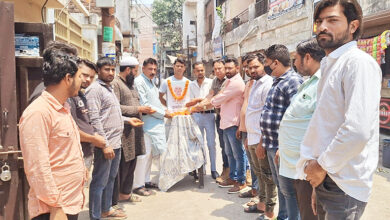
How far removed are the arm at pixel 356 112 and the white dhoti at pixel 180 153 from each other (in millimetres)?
3564

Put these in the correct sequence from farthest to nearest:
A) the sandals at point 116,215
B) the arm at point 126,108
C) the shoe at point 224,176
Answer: the shoe at point 224,176, the arm at point 126,108, the sandals at point 116,215

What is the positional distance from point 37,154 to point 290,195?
2133 mm

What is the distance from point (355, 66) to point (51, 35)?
8.17 feet

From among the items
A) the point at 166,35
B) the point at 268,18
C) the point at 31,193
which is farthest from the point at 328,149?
the point at 166,35

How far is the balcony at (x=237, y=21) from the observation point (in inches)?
641

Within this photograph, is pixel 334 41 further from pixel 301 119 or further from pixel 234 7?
pixel 234 7

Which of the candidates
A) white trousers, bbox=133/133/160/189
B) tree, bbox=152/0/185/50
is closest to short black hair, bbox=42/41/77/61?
white trousers, bbox=133/133/160/189

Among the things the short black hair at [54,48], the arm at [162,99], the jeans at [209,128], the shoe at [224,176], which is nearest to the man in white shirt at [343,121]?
the short black hair at [54,48]

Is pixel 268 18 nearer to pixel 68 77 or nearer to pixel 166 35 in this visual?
pixel 68 77

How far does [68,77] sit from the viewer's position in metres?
2.08

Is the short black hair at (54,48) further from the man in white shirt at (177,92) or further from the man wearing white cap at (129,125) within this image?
the man in white shirt at (177,92)

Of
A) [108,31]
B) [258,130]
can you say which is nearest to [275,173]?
[258,130]

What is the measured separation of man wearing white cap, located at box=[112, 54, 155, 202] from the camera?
4262mm

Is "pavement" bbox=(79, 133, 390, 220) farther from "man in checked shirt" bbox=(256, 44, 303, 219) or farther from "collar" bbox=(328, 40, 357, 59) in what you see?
"collar" bbox=(328, 40, 357, 59)
